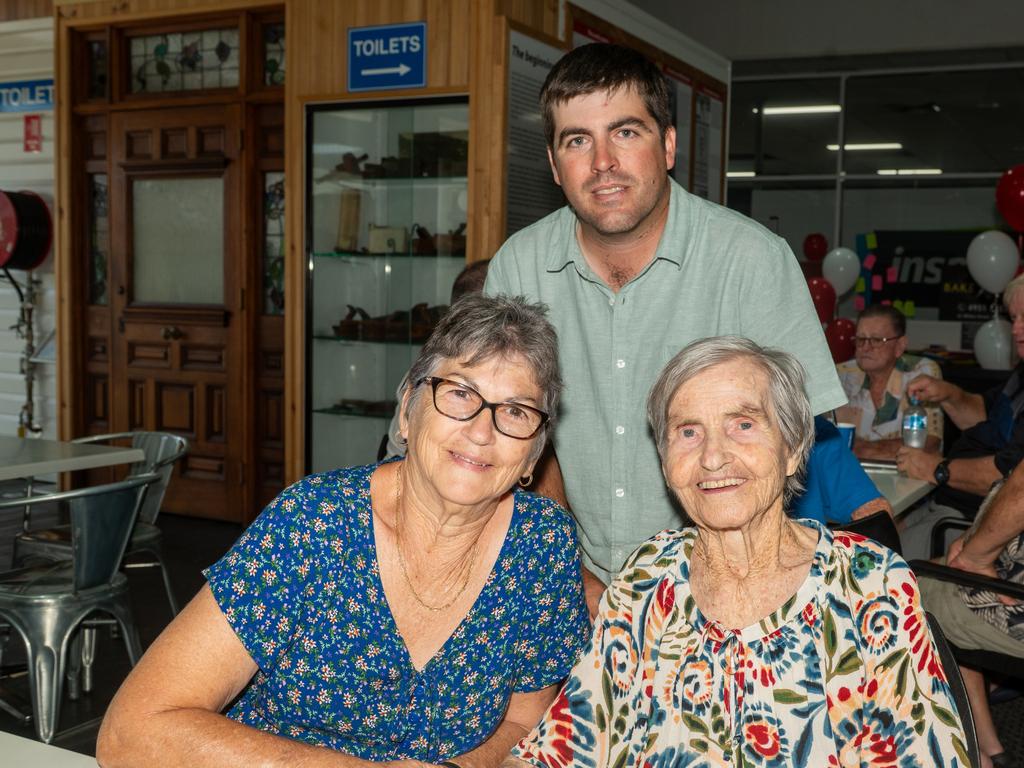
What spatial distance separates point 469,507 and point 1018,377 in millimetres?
3005

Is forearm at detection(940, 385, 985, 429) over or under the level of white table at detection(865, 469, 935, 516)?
over

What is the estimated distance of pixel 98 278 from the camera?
7.21 meters

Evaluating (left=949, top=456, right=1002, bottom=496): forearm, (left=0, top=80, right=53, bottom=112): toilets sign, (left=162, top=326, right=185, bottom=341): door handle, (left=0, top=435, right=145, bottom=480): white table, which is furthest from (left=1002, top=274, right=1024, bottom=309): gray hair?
(left=0, top=80, right=53, bottom=112): toilets sign

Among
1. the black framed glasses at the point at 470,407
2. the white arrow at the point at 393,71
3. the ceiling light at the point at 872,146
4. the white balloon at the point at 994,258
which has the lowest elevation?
the black framed glasses at the point at 470,407

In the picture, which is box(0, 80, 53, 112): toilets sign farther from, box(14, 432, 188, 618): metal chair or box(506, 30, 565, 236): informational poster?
box(506, 30, 565, 236): informational poster

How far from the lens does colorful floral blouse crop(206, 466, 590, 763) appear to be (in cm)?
157

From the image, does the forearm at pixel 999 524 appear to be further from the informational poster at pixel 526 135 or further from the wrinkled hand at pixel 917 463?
the informational poster at pixel 526 135

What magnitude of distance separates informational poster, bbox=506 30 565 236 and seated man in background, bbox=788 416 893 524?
256 centimetres

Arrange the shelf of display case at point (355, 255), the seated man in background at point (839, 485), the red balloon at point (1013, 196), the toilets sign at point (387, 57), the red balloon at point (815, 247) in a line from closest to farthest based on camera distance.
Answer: the seated man in background at point (839, 485) → the toilets sign at point (387, 57) → the shelf of display case at point (355, 255) → the red balloon at point (1013, 196) → the red balloon at point (815, 247)

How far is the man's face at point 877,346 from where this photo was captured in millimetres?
4844

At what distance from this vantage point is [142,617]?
479cm

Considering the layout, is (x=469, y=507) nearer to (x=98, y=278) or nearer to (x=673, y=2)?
(x=98, y=278)

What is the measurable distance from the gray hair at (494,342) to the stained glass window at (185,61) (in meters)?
5.40

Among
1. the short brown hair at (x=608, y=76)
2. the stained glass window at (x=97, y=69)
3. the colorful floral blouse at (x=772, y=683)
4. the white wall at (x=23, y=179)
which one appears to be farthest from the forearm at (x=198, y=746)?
the white wall at (x=23, y=179)
